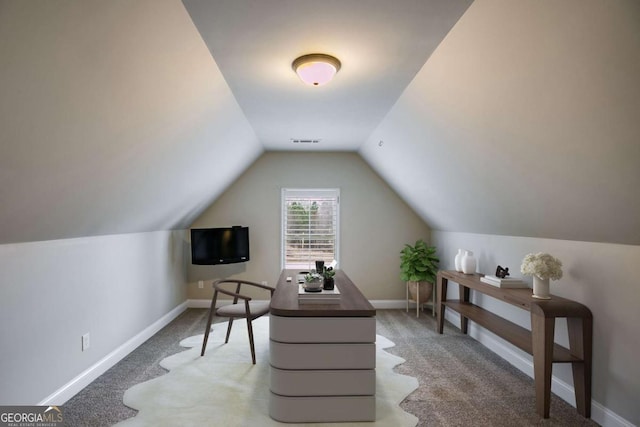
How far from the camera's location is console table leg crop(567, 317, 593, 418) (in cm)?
281

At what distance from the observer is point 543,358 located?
2779 millimetres

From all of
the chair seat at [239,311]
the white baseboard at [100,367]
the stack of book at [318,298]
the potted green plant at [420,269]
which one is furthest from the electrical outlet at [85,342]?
the potted green plant at [420,269]

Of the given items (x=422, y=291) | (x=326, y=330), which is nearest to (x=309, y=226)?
(x=422, y=291)

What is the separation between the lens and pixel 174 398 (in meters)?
3.08

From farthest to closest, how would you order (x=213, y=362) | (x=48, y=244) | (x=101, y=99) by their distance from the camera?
1. (x=213, y=362)
2. (x=48, y=244)
3. (x=101, y=99)

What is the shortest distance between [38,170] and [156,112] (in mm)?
843

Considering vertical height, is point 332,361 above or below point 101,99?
below

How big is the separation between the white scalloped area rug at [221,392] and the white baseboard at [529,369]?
3.50ft

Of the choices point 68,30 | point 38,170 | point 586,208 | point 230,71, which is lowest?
point 586,208

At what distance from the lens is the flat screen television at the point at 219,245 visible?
227 inches

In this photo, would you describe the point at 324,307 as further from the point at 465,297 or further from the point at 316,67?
the point at 465,297

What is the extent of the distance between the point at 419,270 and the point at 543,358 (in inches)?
119

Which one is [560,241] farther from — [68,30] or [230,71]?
[68,30]

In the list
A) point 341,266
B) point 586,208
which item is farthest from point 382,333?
point 586,208
